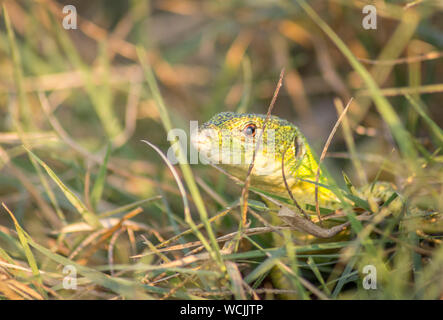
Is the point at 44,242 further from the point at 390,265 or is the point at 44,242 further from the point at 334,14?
the point at 334,14

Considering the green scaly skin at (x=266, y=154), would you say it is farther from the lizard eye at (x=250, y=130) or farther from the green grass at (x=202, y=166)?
the green grass at (x=202, y=166)

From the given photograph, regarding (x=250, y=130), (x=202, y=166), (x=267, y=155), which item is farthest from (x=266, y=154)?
(x=202, y=166)

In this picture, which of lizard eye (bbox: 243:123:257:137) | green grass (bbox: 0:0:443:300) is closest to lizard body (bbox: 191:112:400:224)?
lizard eye (bbox: 243:123:257:137)

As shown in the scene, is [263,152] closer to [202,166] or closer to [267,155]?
[267,155]

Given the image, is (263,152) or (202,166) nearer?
(263,152)

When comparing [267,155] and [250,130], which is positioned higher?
[250,130]

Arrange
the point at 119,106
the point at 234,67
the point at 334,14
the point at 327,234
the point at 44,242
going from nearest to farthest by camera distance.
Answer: the point at 327,234 < the point at 44,242 < the point at 334,14 < the point at 234,67 < the point at 119,106

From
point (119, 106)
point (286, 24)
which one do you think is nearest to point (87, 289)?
point (119, 106)
